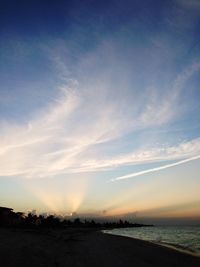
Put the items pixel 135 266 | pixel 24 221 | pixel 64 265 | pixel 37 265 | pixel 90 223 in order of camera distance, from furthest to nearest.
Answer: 1. pixel 90 223
2. pixel 24 221
3. pixel 135 266
4. pixel 64 265
5. pixel 37 265

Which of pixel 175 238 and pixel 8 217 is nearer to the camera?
pixel 175 238

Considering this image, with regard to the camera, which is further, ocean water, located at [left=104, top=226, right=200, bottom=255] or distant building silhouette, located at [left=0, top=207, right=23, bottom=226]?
distant building silhouette, located at [left=0, top=207, right=23, bottom=226]

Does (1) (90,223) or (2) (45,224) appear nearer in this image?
(2) (45,224)

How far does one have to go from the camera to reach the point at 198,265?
60.2 ft

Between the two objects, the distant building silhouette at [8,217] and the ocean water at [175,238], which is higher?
the distant building silhouette at [8,217]

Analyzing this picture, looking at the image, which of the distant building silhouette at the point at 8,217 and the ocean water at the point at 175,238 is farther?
the distant building silhouette at the point at 8,217

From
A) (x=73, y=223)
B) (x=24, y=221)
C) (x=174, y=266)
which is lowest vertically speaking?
(x=174, y=266)

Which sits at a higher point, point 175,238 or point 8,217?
point 8,217

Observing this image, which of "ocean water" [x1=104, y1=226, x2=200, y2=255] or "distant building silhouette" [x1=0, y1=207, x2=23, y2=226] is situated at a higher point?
"distant building silhouette" [x1=0, y1=207, x2=23, y2=226]

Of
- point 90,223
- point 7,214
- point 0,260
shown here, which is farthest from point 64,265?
point 90,223

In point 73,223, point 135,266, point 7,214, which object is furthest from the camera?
point 73,223

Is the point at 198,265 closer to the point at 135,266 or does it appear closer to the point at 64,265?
the point at 135,266

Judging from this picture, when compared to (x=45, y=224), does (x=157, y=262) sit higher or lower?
lower

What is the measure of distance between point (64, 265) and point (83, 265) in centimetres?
138
